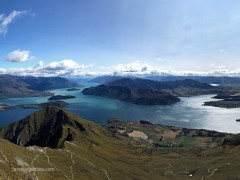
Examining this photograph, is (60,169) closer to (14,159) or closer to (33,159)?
(33,159)

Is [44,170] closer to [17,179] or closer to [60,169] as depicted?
[60,169]

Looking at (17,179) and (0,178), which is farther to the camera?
(17,179)

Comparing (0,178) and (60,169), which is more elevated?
(0,178)

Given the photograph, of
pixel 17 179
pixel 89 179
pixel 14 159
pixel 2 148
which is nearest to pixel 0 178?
pixel 17 179

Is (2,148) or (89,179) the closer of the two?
(2,148)

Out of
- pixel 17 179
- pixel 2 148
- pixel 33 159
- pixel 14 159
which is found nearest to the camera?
pixel 17 179

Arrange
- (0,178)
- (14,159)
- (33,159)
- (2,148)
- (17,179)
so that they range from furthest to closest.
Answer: (33,159)
(2,148)
(14,159)
(17,179)
(0,178)

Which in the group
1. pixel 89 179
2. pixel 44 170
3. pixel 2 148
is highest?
pixel 2 148

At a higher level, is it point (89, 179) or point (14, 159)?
point (14, 159)

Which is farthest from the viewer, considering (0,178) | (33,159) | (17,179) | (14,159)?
(33,159)
